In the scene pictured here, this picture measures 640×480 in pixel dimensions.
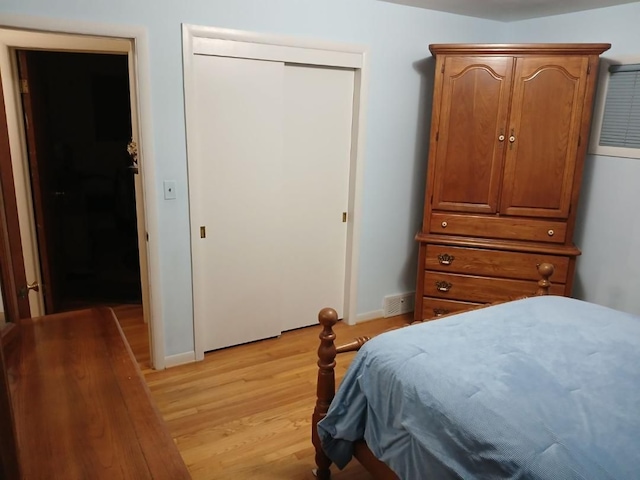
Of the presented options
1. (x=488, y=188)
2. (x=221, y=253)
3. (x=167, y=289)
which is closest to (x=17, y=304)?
(x=167, y=289)

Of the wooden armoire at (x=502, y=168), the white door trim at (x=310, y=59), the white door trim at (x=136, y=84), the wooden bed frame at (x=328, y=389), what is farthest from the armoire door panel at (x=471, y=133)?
the white door trim at (x=136, y=84)

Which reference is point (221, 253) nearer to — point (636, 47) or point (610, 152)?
point (610, 152)

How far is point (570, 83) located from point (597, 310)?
1.58 m

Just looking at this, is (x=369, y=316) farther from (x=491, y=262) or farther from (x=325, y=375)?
(x=325, y=375)

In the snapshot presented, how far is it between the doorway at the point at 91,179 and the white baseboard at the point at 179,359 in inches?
54.4

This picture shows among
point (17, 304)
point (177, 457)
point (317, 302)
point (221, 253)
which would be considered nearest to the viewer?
point (177, 457)

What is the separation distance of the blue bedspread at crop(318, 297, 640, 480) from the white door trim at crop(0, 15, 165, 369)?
148 cm

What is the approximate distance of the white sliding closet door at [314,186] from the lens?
3.22m

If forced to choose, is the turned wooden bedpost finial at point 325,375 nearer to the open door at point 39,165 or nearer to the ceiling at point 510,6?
the open door at point 39,165

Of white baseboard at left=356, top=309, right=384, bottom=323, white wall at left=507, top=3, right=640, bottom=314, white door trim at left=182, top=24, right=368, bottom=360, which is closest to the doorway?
white door trim at left=182, top=24, right=368, bottom=360

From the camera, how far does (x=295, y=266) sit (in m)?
3.46

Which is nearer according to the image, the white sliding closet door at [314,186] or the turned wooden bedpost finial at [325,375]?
the turned wooden bedpost finial at [325,375]

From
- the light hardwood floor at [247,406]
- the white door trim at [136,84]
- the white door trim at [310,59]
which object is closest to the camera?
the light hardwood floor at [247,406]

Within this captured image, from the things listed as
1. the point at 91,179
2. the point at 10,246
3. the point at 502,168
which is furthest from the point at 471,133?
the point at 91,179
